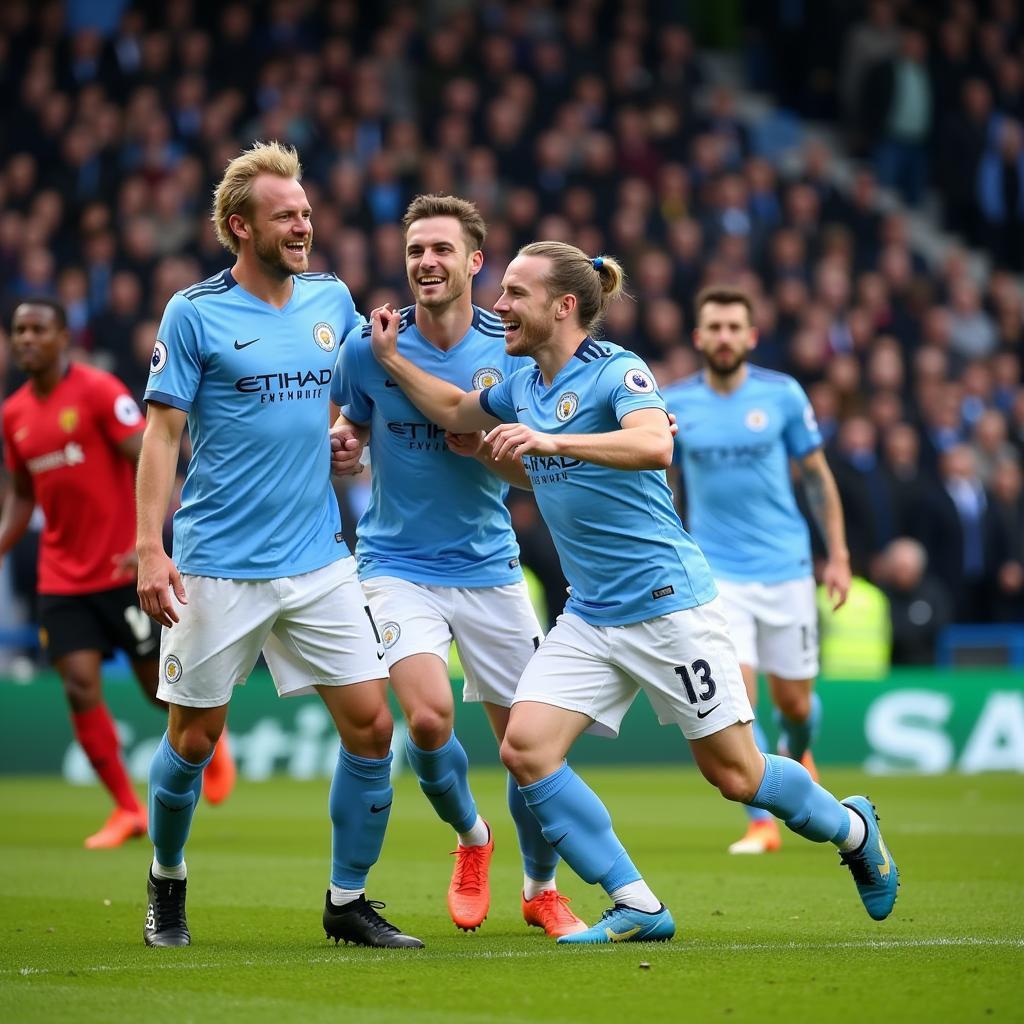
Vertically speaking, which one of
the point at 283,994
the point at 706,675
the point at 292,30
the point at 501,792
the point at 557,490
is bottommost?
the point at 501,792

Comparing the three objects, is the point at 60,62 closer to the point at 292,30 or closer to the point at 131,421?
the point at 292,30

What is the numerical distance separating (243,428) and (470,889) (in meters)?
1.93

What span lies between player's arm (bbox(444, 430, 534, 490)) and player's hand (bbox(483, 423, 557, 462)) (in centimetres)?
82

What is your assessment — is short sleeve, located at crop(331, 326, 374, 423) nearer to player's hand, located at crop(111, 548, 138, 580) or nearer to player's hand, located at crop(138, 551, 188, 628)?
player's hand, located at crop(138, 551, 188, 628)

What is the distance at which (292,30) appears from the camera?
2102 centimetres

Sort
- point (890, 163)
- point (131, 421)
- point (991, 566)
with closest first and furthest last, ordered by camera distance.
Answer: point (131, 421)
point (991, 566)
point (890, 163)


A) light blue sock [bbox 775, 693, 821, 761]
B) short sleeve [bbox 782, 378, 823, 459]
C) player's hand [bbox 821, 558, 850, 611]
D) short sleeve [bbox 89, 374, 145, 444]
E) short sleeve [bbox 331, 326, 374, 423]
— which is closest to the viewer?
short sleeve [bbox 331, 326, 374, 423]

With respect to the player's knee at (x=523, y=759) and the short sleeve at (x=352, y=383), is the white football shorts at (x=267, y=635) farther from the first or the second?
the short sleeve at (x=352, y=383)

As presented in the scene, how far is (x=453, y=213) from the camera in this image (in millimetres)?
7402

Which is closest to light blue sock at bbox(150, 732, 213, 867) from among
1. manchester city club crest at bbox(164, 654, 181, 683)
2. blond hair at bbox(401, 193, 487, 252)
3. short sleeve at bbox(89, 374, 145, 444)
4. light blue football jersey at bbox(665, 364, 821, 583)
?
manchester city club crest at bbox(164, 654, 181, 683)

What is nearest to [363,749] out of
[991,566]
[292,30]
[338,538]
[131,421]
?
[338,538]

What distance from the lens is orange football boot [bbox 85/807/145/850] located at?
10797 mm

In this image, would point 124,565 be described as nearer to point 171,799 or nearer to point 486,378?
point 486,378

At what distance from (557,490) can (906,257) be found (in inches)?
638
